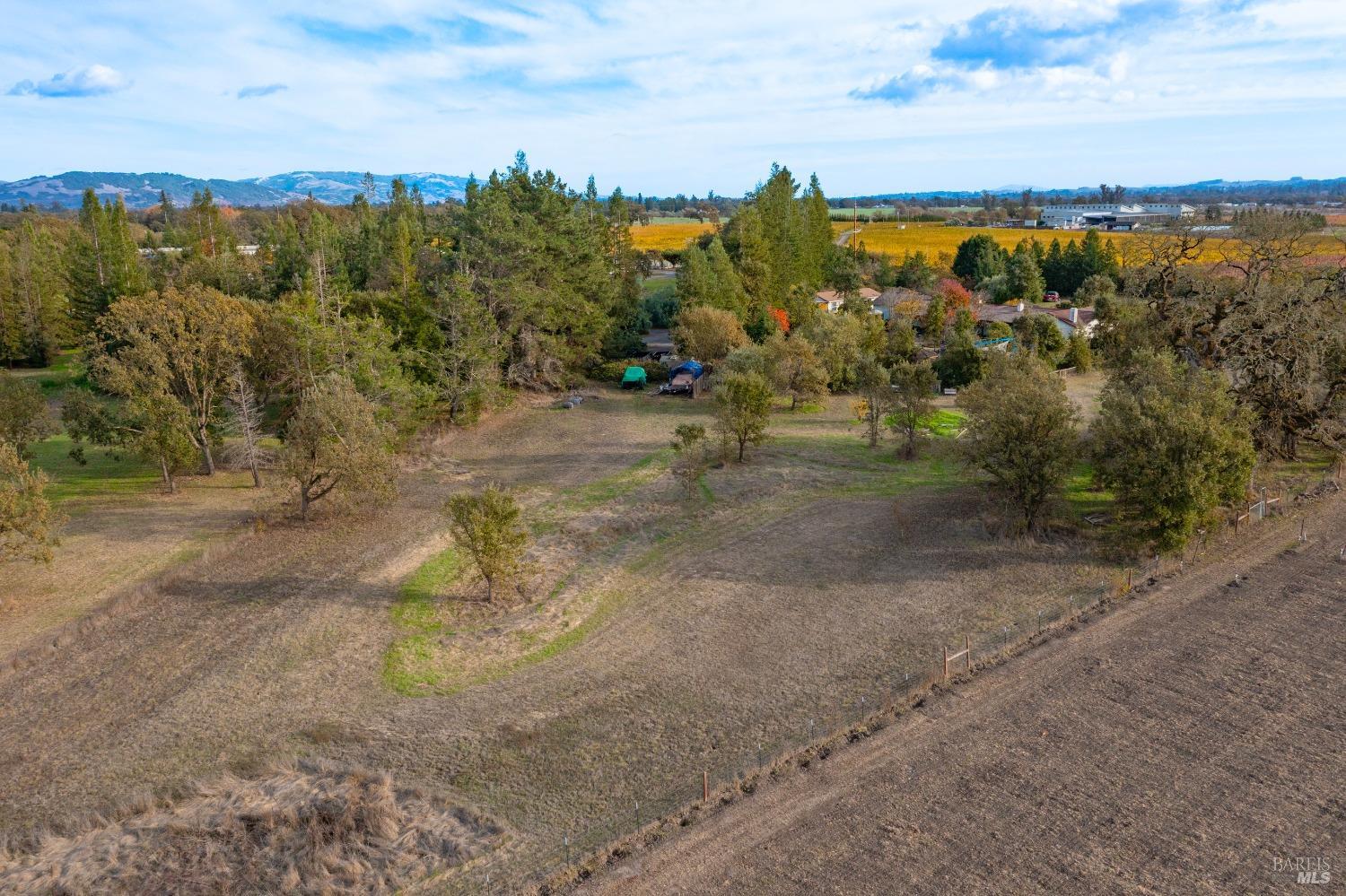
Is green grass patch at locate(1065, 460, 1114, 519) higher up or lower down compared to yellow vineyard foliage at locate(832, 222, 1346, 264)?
lower down

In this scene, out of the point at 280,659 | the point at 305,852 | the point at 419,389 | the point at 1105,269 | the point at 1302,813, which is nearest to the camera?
the point at 305,852

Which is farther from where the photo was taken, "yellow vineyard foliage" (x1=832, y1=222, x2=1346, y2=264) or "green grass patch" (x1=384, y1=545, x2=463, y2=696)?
"yellow vineyard foliage" (x1=832, y1=222, x2=1346, y2=264)

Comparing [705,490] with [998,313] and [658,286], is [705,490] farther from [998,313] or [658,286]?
[658,286]

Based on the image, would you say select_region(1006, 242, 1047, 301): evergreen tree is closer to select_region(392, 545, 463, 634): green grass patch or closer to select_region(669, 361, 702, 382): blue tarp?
select_region(669, 361, 702, 382): blue tarp

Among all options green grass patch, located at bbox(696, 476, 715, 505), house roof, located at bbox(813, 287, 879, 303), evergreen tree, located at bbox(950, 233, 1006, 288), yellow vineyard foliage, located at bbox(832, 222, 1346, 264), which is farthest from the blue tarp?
yellow vineyard foliage, located at bbox(832, 222, 1346, 264)

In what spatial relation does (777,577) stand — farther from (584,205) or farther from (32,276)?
(32,276)

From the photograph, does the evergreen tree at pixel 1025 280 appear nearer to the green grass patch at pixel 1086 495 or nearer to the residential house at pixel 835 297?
the residential house at pixel 835 297

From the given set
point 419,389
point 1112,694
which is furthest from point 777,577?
point 419,389
